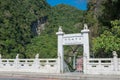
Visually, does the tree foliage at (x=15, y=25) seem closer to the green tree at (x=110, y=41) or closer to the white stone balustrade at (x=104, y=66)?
the green tree at (x=110, y=41)

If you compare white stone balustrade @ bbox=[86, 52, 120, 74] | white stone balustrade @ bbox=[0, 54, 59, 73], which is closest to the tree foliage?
white stone balustrade @ bbox=[0, 54, 59, 73]

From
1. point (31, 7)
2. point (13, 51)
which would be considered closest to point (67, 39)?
point (13, 51)

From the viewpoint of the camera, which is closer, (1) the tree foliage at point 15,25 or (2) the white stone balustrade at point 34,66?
(2) the white stone balustrade at point 34,66

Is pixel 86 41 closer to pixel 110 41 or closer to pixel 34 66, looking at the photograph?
pixel 110 41

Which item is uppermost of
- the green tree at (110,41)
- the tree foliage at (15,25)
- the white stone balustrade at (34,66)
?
the tree foliage at (15,25)

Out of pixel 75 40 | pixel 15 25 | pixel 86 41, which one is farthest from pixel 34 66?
pixel 15 25

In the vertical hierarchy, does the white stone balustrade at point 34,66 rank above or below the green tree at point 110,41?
below

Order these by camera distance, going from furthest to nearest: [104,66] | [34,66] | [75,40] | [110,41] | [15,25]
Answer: [15,25]
[34,66]
[75,40]
[110,41]
[104,66]

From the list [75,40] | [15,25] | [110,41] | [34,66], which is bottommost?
[34,66]

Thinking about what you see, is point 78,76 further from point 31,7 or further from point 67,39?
point 31,7

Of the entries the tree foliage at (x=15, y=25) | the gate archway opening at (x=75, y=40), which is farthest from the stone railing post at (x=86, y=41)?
the tree foliage at (x=15, y=25)

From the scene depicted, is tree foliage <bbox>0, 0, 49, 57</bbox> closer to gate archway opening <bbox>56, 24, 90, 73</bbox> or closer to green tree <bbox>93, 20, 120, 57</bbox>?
gate archway opening <bbox>56, 24, 90, 73</bbox>

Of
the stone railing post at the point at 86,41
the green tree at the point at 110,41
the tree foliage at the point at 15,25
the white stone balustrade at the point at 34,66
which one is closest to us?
the green tree at the point at 110,41

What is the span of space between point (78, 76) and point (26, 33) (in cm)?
4598
